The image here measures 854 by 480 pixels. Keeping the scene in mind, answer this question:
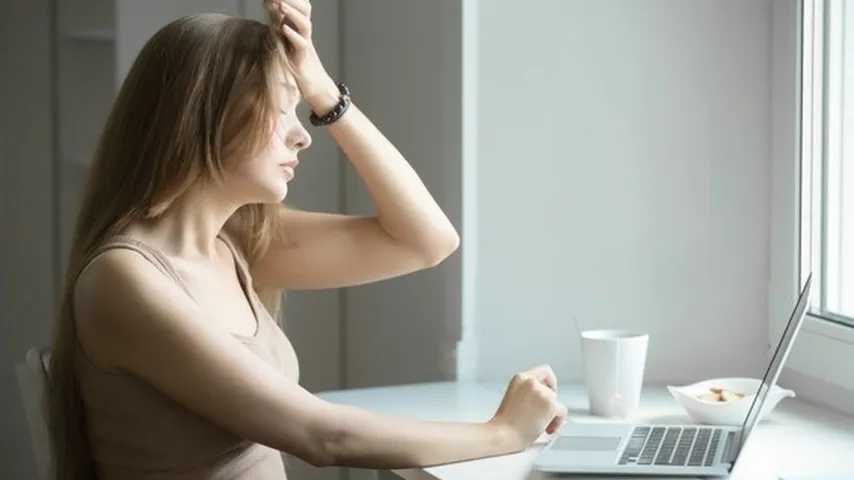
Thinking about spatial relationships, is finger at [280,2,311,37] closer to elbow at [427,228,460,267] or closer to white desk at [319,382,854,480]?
elbow at [427,228,460,267]

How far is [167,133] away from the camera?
1.53 metres

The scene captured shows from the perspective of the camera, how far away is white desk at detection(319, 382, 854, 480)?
163cm

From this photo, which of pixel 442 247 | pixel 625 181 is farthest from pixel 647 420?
pixel 625 181

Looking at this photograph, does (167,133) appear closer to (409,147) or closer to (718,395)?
(718,395)

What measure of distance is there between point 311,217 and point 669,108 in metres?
0.66

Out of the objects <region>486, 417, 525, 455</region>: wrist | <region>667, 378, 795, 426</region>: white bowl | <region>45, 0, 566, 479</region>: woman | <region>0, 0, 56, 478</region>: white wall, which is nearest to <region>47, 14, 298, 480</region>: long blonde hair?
<region>45, 0, 566, 479</region>: woman

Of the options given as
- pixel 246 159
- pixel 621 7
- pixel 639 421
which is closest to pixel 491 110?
pixel 621 7

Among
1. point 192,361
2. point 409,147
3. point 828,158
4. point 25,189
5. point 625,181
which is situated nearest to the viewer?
point 192,361

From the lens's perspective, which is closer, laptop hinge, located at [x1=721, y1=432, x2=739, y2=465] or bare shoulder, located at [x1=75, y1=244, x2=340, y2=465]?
bare shoulder, located at [x1=75, y1=244, x2=340, y2=465]

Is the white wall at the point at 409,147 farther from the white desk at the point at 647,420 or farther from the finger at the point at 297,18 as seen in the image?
the finger at the point at 297,18

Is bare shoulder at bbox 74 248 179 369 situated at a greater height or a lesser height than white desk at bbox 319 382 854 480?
greater

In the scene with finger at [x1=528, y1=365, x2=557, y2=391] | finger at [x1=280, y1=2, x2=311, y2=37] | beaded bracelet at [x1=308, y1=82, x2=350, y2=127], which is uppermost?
finger at [x1=280, y1=2, x2=311, y2=37]

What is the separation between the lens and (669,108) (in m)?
2.23

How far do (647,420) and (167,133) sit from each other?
30.7 inches
